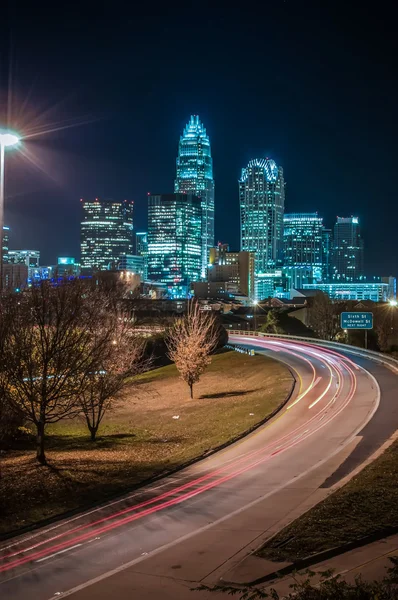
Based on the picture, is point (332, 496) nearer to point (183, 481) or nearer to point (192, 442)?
point (183, 481)

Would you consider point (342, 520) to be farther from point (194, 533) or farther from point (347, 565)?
point (194, 533)

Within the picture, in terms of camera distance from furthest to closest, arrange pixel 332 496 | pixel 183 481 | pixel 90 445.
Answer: pixel 90 445
pixel 183 481
pixel 332 496

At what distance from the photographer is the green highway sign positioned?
173 feet

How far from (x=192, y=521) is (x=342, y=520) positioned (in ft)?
12.7

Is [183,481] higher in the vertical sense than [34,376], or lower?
lower

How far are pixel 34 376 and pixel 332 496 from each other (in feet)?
38.5

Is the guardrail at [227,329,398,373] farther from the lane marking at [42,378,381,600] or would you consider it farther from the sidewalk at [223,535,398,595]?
the sidewalk at [223,535,398,595]

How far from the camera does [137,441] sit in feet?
90.6

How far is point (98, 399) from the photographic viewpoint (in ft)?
93.4

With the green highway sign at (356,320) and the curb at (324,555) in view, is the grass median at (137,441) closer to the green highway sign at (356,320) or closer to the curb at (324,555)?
the curb at (324,555)

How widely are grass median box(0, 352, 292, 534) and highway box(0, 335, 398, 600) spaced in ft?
3.86

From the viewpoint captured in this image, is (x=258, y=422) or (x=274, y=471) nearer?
(x=274, y=471)

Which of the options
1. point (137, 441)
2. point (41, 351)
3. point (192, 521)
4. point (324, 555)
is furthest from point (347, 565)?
point (137, 441)

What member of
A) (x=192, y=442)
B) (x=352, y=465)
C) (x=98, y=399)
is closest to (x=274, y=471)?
(x=352, y=465)
